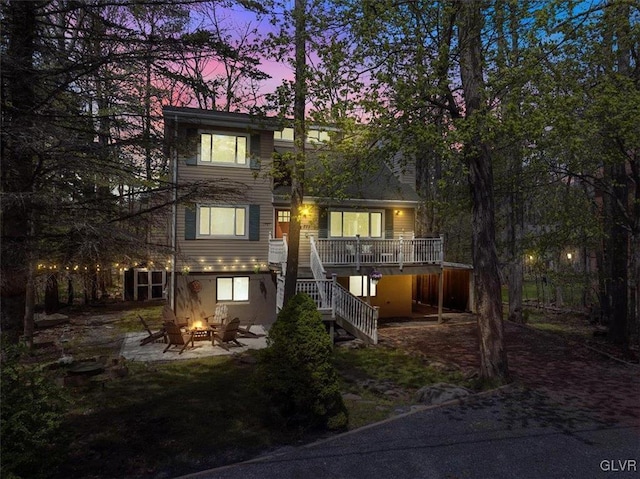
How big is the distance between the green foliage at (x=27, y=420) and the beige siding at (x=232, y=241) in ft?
34.1

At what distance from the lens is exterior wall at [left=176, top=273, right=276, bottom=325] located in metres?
15.4

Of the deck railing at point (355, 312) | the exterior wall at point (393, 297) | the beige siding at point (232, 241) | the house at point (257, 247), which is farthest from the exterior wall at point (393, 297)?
the beige siding at point (232, 241)

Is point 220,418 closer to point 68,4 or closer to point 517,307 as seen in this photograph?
point 68,4

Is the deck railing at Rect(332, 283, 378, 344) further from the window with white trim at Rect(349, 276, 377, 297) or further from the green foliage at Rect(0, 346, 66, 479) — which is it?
the green foliage at Rect(0, 346, 66, 479)

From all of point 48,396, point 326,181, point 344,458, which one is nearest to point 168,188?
point 48,396

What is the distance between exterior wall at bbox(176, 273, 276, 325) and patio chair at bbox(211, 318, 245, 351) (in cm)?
271

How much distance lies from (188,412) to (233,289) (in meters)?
8.81

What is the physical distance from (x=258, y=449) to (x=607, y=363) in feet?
35.1

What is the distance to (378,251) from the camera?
1681cm

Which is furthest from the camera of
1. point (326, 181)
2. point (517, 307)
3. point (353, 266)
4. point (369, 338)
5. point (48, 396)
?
point (517, 307)

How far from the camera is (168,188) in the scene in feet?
20.0

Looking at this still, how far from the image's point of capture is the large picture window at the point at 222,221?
1583 centimetres

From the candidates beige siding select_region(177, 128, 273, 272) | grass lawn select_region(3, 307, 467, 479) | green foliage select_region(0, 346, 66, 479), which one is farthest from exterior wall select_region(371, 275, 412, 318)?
green foliage select_region(0, 346, 66, 479)

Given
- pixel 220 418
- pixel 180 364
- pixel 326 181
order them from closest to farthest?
pixel 220 418 → pixel 326 181 → pixel 180 364
